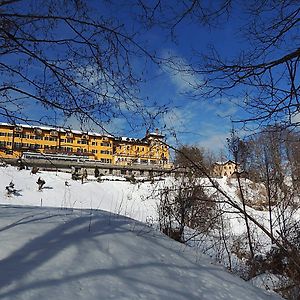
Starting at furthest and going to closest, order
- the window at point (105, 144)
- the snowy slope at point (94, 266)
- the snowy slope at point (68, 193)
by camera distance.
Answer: the snowy slope at point (68, 193) → the window at point (105, 144) → the snowy slope at point (94, 266)

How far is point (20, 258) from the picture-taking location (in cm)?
239

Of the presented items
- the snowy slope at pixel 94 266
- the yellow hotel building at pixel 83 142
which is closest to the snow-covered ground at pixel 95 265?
the snowy slope at pixel 94 266

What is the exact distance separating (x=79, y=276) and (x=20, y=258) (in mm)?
478

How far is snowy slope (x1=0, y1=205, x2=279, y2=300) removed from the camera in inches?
83.8

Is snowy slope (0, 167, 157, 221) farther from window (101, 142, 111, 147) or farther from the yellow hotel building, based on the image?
window (101, 142, 111, 147)

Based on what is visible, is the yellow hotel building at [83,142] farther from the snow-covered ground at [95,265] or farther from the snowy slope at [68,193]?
the snowy slope at [68,193]

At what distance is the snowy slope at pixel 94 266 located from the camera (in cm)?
213

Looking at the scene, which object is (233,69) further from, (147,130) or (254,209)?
(254,209)

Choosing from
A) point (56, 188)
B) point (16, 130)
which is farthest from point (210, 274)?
point (56, 188)

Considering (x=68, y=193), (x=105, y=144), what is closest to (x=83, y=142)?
(x=105, y=144)

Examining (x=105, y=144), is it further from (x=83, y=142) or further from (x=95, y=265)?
(x=95, y=265)

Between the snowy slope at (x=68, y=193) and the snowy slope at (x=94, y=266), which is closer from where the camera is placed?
the snowy slope at (x=94, y=266)

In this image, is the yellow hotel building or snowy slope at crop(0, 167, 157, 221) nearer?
the yellow hotel building

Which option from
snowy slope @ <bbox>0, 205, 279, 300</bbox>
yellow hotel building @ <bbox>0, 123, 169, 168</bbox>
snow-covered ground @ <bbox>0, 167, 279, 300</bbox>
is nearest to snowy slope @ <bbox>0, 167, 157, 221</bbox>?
yellow hotel building @ <bbox>0, 123, 169, 168</bbox>
